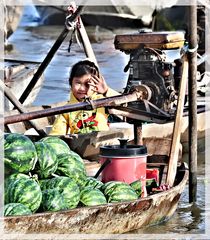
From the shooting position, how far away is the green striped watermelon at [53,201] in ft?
19.2

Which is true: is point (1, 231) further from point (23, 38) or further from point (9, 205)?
point (23, 38)

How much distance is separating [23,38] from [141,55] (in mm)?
17796

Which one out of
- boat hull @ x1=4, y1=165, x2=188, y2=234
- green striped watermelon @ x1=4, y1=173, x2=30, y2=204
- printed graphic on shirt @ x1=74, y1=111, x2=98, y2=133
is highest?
printed graphic on shirt @ x1=74, y1=111, x2=98, y2=133

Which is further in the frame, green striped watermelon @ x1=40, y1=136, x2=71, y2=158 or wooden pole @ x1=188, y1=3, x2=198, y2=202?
wooden pole @ x1=188, y1=3, x2=198, y2=202

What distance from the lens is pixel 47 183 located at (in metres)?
6.12

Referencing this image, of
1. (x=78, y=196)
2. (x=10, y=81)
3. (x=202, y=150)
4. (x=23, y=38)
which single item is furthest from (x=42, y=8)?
(x=78, y=196)

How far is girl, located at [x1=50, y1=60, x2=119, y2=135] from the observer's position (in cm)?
838

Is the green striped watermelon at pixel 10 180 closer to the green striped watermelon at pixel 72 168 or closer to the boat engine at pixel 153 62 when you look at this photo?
the green striped watermelon at pixel 72 168

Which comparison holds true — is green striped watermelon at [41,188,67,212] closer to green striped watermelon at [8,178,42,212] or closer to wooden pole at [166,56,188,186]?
green striped watermelon at [8,178,42,212]

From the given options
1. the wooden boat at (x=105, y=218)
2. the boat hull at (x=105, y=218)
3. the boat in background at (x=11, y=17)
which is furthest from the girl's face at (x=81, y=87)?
the boat in background at (x=11, y=17)

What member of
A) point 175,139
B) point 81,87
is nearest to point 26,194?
point 175,139

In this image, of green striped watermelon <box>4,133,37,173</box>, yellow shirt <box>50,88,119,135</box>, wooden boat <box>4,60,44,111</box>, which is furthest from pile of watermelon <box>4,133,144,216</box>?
wooden boat <box>4,60,44,111</box>

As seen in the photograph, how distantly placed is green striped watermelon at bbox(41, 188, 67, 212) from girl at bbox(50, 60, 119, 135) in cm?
240

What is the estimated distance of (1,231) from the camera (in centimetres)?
536
